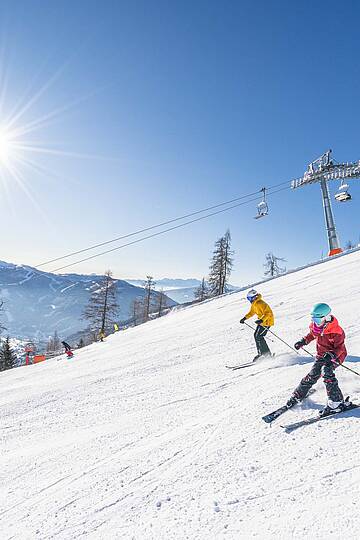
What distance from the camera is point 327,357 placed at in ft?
15.6

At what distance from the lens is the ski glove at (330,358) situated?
15.4ft

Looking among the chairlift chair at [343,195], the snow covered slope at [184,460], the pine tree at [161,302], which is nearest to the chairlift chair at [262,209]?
the chairlift chair at [343,195]

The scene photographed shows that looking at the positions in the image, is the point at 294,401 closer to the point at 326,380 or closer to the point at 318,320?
the point at 326,380

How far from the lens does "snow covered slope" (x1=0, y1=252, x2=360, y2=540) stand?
311 centimetres

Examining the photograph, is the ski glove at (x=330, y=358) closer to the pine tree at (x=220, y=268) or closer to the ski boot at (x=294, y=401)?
the ski boot at (x=294, y=401)

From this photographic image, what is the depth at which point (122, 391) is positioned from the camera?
7871mm

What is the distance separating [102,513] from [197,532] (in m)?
1.16

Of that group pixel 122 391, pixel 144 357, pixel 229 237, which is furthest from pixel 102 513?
pixel 229 237

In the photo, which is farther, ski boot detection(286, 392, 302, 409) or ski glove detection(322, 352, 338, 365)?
ski boot detection(286, 392, 302, 409)

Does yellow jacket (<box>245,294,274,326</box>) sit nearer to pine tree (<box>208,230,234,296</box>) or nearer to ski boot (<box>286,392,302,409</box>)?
ski boot (<box>286,392,302,409</box>)

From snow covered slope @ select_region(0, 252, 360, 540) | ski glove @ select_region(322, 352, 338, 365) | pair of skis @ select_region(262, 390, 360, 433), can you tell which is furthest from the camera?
ski glove @ select_region(322, 352, 338, 365)

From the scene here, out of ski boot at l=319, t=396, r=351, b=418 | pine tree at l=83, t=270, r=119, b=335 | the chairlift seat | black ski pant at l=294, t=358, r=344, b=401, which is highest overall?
the chairlift seat

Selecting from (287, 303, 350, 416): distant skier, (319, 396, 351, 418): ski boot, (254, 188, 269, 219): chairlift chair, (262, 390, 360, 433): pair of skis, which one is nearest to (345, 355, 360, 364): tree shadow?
(287, 303, 350, 416): distant skier

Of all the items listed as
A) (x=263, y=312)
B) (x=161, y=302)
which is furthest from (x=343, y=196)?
(x=161, y=302)
